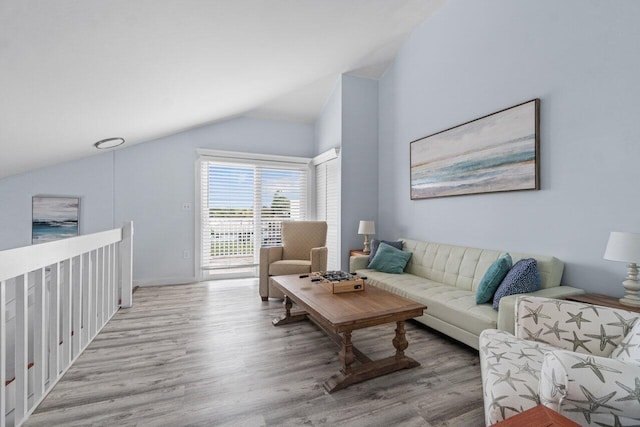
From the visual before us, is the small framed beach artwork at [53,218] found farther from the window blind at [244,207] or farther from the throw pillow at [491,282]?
the throw pillow at [491,282]

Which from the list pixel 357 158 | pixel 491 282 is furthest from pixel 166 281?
pixel 491 282

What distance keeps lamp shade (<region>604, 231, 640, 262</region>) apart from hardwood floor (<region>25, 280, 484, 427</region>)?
3.76 feet

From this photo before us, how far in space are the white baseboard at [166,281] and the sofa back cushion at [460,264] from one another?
11.0 feet

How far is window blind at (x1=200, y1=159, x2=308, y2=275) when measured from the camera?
4.71 meters

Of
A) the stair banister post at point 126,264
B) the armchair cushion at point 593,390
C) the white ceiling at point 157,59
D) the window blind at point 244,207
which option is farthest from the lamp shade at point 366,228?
the armchair cushion at point 593,390

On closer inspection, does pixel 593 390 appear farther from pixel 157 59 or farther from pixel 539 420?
pixel 157 59

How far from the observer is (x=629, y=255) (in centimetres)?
173

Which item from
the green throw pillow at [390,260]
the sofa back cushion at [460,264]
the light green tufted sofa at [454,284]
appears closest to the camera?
the light green tufted sofa at [454,284]

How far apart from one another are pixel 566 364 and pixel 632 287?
1372 mm

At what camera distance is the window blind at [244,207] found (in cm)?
471

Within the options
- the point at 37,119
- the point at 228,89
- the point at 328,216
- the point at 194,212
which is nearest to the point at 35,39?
the point at 37,119

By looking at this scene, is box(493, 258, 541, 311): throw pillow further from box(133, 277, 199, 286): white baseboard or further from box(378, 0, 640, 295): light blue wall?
box(133, 277, 199, 286): white baseboard

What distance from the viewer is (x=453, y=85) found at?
3.28 metres

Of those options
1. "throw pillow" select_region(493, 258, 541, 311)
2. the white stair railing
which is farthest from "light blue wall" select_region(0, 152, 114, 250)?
"throw pillow" select_region(493, 258, 541, 311)
